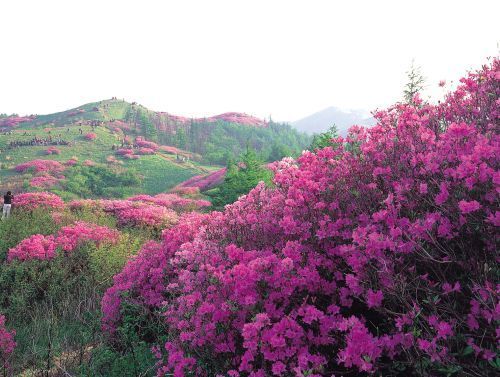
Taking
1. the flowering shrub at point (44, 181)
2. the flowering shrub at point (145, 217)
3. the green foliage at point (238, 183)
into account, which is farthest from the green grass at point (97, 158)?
the flowering shrub at point (145, 217)

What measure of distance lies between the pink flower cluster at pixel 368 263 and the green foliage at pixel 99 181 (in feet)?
99.4

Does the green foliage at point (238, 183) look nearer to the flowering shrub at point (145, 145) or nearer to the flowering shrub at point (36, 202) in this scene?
the flowering shrub at point (36, 202)

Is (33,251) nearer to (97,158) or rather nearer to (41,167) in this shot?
(41,167)

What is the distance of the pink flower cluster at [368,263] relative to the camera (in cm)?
247

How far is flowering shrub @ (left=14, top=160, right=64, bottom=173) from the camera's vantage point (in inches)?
1375

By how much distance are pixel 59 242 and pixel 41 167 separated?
2941cm

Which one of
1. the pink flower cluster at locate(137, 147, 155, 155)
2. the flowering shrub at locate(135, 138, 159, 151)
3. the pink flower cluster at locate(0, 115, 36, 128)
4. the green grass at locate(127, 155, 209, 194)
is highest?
the pink flower cluster at locate(0, 115, 36, 128)

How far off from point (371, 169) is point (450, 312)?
182 cm

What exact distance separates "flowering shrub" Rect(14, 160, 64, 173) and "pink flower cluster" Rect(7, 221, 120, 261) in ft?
89.9

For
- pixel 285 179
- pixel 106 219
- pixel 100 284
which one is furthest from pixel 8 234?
pixel 285 179

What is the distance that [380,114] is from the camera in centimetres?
482

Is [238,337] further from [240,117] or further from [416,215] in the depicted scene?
[240,117]

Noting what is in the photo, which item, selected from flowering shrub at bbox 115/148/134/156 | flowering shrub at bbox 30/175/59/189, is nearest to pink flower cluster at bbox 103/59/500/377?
flowering shrub at bbox 30/175/59/189

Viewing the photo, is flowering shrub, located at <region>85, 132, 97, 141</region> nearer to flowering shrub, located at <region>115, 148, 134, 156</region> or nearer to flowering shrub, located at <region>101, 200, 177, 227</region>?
flowering shrub, located at <region>115, 148, 134, 156</region>
